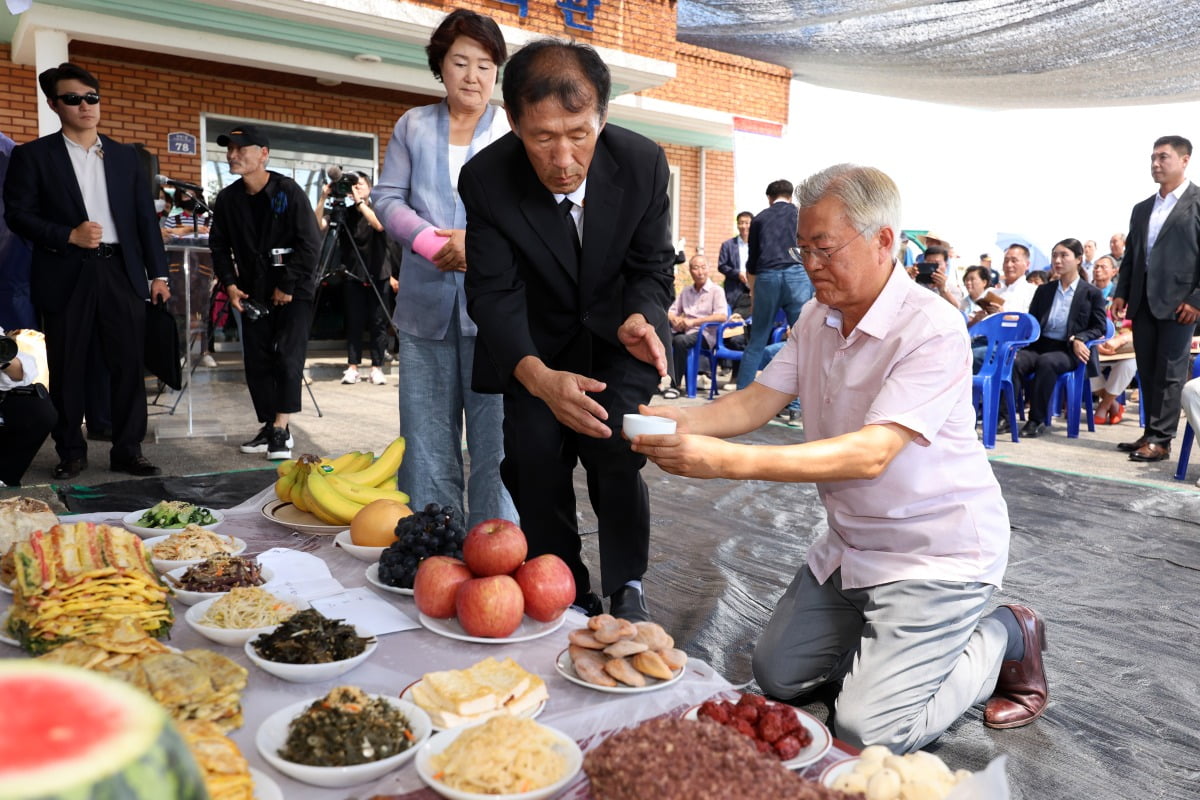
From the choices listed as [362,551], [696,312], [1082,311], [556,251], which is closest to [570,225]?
[556,251]

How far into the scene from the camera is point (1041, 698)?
2293 millimetres

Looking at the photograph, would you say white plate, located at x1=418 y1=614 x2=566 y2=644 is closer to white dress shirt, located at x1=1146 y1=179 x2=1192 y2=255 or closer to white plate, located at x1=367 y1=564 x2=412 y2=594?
white plate, located at x1=367 y1=564 x2=412 y2=594

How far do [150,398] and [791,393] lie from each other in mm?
7385

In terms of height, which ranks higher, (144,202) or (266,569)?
(144,202)

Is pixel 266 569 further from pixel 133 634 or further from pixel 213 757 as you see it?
→ pixel 213 757

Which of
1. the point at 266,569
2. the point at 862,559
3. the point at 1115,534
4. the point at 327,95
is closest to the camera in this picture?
the point at 266,569

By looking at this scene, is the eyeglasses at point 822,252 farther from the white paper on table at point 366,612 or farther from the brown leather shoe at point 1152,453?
the brown leather shoe at point 1152,453

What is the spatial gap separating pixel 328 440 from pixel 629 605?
4180 millimetres

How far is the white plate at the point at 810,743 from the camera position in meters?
1.27

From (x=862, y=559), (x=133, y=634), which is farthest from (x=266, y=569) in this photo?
(x=862, y=559)

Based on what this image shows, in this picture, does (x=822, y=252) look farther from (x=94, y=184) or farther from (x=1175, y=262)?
(x=1175, y=262)

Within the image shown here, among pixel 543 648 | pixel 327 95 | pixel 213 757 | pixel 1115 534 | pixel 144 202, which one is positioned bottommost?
pixel 1115 534

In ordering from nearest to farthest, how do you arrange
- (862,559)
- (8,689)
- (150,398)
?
1. (8,689)
2. (862,559)
3. (150,398)

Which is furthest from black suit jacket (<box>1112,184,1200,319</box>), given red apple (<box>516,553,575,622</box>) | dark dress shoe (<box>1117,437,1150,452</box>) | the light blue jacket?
red apple (<box>516,553,575,622</box>)
